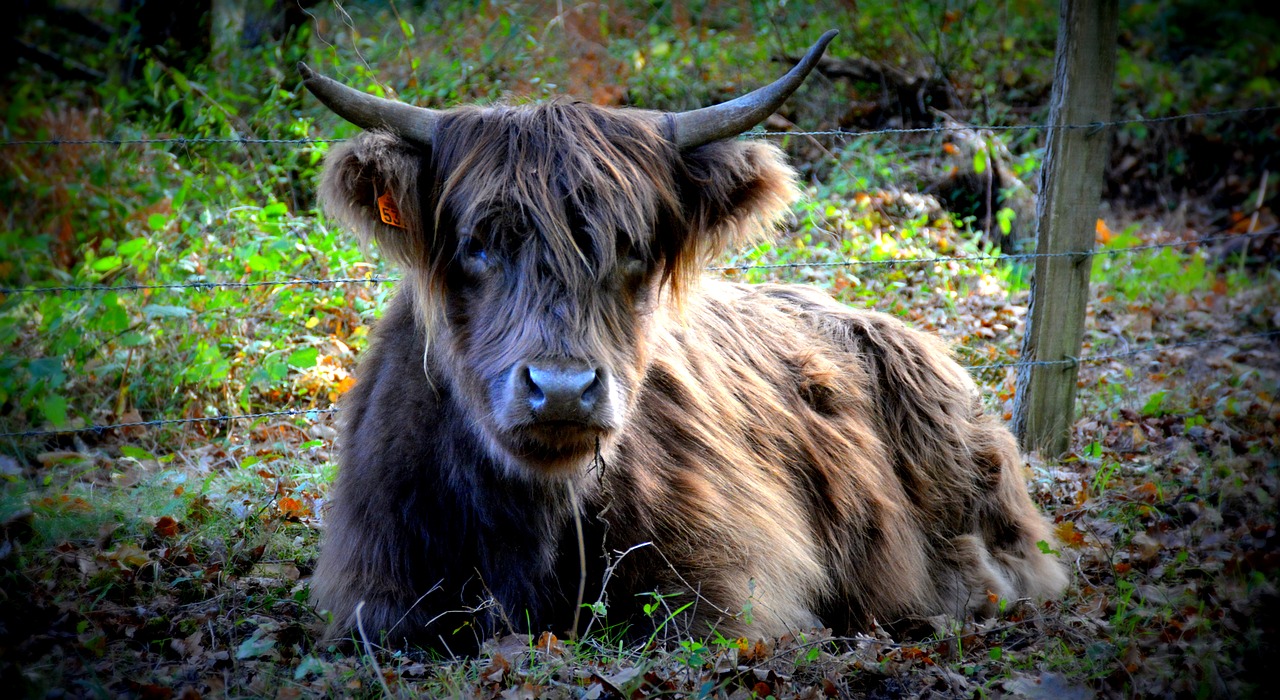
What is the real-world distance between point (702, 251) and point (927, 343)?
1563mm

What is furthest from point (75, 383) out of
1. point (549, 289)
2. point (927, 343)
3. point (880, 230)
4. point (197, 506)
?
point (880, 230)

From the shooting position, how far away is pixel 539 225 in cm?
283

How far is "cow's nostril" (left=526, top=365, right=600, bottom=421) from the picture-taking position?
2598 millimetres

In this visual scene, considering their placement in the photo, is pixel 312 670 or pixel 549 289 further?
pixel 549 289

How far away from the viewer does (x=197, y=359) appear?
4.97 meters

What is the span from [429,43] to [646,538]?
6.71 metres

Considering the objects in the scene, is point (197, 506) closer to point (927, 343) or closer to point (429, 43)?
point (927, 343)

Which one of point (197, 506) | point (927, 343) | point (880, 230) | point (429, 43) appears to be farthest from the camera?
point (429, 43)

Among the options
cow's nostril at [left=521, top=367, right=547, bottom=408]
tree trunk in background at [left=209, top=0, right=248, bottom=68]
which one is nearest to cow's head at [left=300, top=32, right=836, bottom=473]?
cow's nostril at [left=521, top=367, right=547, bottom=408]

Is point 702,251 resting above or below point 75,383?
above

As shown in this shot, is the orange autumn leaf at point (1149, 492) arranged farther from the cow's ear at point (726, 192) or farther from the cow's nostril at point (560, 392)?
the cow's nostril at point (560, 392)

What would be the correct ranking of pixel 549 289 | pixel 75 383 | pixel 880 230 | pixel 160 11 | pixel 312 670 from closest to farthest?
pixel 312 670, pixel 549 289, pixel 75 383, pixel 880 230, pixel 160 11

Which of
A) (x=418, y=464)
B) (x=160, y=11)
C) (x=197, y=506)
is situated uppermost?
(x=160, y=11)

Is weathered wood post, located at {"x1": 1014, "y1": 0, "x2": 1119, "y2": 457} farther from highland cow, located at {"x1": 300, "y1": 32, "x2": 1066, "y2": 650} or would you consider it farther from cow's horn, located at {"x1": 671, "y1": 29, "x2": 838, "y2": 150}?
cow's horn, located at {"x1": 671, "y1": 29, "x2": 838, "y2": 150}
